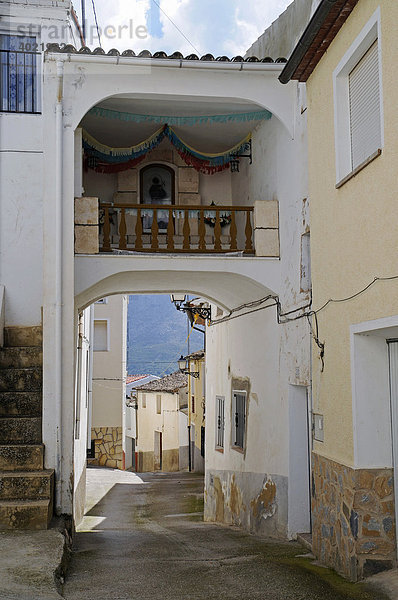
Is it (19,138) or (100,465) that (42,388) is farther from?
(100,465)

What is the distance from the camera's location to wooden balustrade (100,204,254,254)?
34.7 feet

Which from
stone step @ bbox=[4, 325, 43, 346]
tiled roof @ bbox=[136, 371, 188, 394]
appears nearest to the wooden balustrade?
stone step @ bbox=[4, 325, 43, 346]

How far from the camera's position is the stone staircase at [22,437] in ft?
26.1

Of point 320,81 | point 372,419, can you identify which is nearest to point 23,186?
point 320,81

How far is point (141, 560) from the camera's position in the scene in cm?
802

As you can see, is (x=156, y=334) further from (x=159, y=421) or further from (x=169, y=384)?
(x=169, y=384)

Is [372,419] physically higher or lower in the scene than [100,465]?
higher

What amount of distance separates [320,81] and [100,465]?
22.2 meters

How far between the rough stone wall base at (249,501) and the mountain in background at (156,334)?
81.0 meters

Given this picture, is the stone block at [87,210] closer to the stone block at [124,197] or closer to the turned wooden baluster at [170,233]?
the turned wooden baluster at [170,233]

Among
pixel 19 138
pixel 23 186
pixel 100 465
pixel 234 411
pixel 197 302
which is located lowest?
pixel 100 465

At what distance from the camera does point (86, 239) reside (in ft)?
33.7

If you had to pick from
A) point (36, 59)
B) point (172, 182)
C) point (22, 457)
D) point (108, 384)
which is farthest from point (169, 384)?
point (22, 457)

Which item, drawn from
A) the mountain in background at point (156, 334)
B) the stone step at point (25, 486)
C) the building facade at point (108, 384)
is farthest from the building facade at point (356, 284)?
the mountain in background at point (156, 334)
